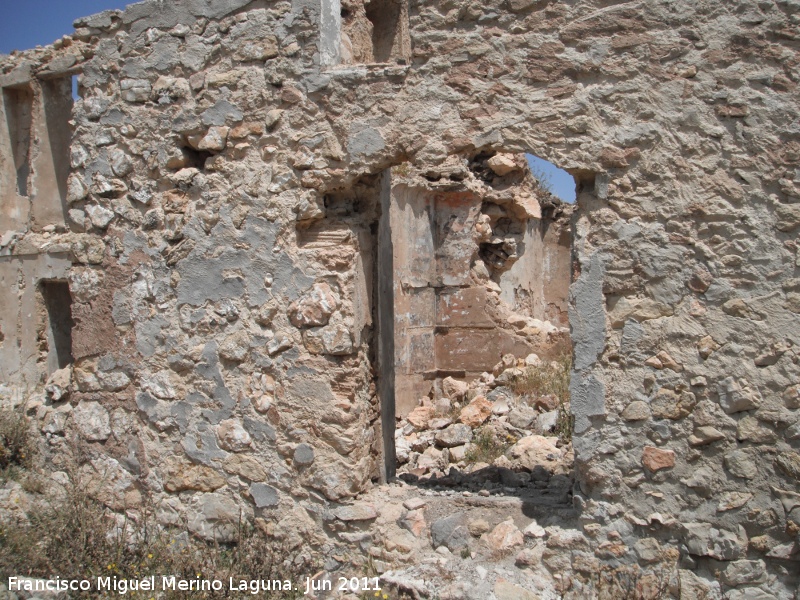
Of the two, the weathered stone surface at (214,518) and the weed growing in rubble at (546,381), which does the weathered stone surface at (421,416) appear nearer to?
the weed growing in rubble at (546,381)

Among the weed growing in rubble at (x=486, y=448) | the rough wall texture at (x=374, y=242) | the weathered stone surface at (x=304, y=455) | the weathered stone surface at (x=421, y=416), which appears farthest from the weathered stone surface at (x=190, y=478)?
the weathered stone surface at (x=421, y=416)

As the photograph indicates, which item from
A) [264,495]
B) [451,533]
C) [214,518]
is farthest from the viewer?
[214,518]

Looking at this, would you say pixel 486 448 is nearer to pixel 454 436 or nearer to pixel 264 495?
pixel 454 436

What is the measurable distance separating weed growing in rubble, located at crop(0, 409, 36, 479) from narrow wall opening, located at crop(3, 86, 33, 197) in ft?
5.73

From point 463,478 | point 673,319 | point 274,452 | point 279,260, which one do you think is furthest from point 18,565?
point 673,319

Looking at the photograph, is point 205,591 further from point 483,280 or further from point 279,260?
point 483,280

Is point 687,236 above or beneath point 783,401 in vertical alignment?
above

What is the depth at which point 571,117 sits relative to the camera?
336 cm

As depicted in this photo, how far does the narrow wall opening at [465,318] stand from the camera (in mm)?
6914

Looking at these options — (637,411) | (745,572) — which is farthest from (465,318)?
(745,572)

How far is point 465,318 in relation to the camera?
8.55m

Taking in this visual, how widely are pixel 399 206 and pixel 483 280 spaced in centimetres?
156

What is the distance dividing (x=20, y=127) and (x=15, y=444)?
2371 millimetres

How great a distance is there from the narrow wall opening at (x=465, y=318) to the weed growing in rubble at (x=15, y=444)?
2.88 metres
